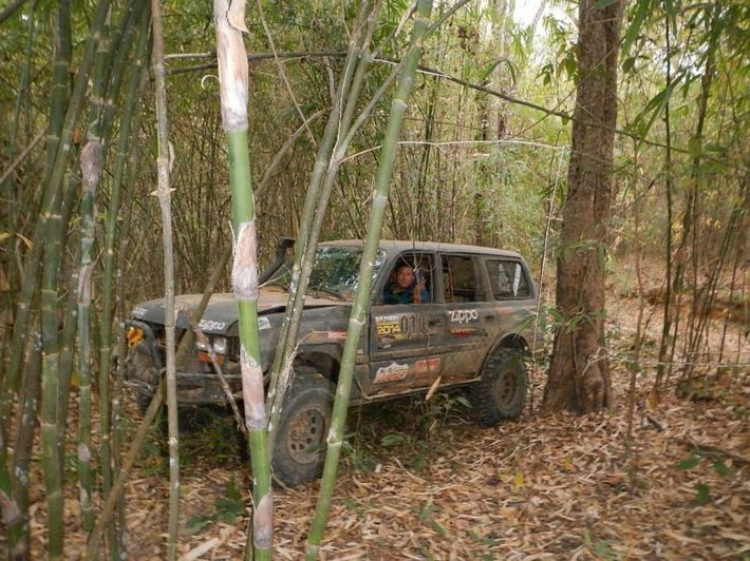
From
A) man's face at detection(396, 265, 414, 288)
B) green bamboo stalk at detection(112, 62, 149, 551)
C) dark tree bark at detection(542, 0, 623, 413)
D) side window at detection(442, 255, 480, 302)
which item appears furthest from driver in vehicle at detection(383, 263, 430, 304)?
green bamboo stalk at detection(112, 62, 149, 551)

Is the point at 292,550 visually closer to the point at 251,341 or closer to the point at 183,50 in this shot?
the point at 251,341

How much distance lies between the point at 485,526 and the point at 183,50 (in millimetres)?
3477

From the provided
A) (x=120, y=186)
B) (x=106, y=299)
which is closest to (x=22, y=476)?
(x=106, y=299)

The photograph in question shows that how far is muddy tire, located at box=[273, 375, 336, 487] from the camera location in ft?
11.4

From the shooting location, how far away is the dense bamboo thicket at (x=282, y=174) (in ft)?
4.67

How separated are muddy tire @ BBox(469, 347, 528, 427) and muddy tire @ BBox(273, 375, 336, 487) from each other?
1.53 m

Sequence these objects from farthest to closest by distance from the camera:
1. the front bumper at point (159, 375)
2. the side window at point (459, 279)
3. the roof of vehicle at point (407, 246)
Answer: the side window at point (459, 279) < the roof of vehicle at point (407, 246) < the front bumper at point (159, 375)

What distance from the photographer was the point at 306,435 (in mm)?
3639

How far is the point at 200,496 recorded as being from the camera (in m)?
3.29

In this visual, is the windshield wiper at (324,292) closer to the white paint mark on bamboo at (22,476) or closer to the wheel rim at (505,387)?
the wheel rim at (505,387)

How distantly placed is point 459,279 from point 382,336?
1030mm

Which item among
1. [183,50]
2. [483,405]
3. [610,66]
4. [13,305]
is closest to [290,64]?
[183,50]

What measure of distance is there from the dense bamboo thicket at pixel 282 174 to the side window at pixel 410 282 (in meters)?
0.57

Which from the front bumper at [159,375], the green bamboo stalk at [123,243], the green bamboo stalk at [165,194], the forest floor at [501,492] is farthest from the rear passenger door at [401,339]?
the green bamboo stalk at [165,194]
